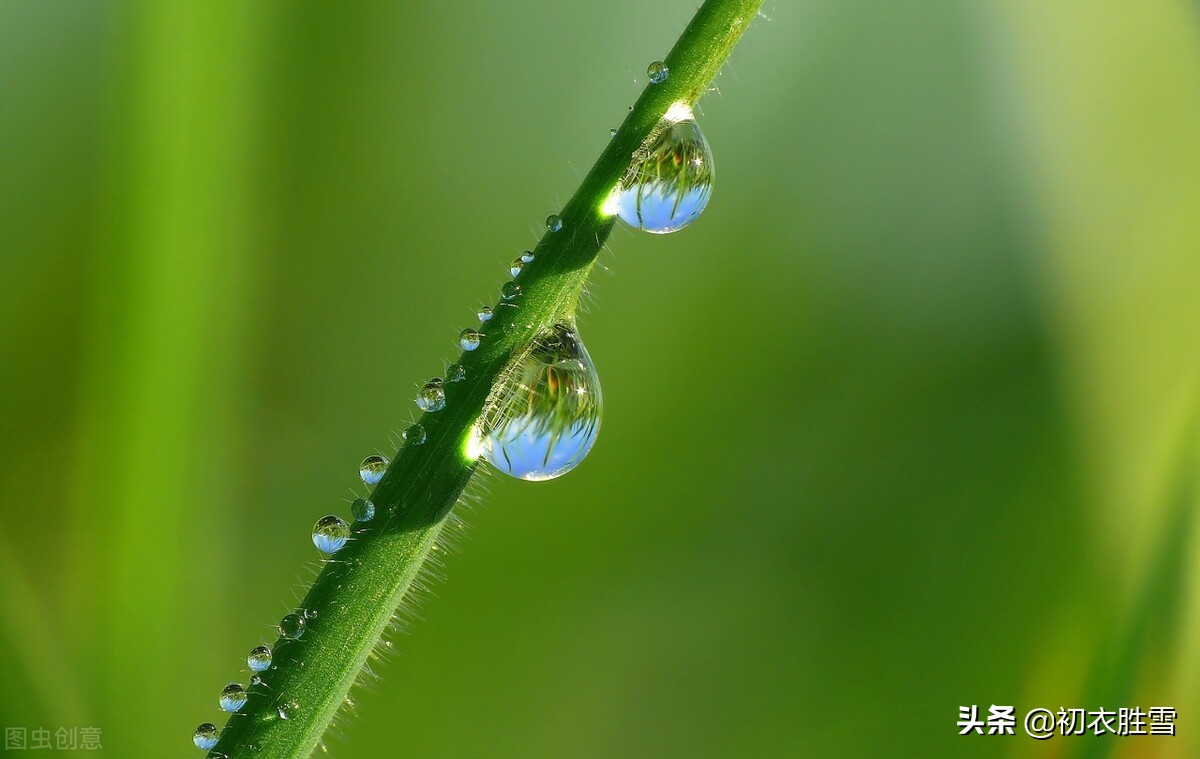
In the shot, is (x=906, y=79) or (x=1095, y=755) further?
(x=906, y=79)

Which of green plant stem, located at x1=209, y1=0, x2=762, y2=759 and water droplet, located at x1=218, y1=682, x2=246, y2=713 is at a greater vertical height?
green plant stem, located at x1=209, y1=0, x2=762, y2=759

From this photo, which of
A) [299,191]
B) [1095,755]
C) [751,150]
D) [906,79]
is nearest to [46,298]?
[299,191]

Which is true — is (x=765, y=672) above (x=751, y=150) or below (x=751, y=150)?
below

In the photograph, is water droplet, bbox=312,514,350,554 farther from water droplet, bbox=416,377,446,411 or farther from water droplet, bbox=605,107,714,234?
water droplet, bbox=605,107,714,234

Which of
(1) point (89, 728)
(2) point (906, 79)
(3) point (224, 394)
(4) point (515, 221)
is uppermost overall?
(2) point (906, 79)

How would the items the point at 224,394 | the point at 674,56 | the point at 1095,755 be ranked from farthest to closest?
the point at 224,394
the point at 1095,755
the point at 674,56

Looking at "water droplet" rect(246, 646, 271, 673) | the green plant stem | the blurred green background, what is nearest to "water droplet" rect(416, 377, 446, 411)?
the green plant stem

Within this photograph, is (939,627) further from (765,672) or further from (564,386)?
(564,386)
